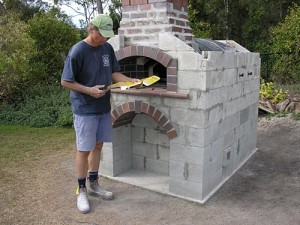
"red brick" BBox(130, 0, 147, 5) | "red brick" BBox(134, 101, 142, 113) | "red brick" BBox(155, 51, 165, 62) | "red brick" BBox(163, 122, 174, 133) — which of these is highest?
"red brick" BBox(130, 0, 147, 5)

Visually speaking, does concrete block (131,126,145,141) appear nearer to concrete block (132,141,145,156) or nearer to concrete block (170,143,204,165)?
concrete block (132,141,145,156)

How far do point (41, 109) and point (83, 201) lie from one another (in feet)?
16.8

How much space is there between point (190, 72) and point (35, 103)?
5.81m

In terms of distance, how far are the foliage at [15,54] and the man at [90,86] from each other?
5322 mm

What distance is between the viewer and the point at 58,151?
19.5ft

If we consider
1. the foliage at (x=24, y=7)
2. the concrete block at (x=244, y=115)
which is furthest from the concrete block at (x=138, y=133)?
the foliage at (x=24, y=7)

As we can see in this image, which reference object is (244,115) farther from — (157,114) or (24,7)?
(24,7)

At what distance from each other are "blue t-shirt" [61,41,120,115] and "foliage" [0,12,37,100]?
17.5ft

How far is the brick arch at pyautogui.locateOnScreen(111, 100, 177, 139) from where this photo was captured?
13.2ft

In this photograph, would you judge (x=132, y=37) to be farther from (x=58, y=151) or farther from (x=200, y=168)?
(x=58, y=151)

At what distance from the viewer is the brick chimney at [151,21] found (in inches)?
159

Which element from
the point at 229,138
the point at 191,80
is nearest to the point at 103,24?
the point at 191,80

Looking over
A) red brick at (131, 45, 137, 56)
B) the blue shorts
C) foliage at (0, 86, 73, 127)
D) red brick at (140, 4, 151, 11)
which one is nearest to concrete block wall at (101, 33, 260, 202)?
red brick at (131, 45, 137, 56)

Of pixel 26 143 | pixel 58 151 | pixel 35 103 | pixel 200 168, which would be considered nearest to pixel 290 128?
pixel 200 168
